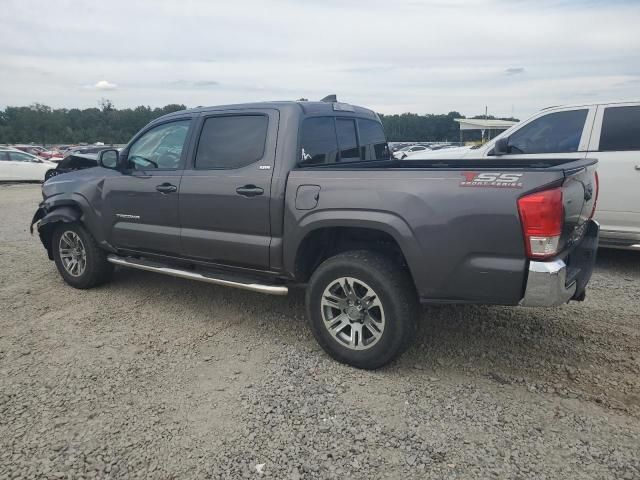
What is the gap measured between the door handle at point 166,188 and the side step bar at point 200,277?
71 centimetres

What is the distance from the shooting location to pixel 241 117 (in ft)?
13.5

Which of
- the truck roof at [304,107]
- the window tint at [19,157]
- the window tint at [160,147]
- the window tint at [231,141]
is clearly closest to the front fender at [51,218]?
the window tint at [160,147]

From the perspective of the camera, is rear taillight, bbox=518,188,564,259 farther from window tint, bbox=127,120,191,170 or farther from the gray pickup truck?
window tint, bbox=127,120,191,170

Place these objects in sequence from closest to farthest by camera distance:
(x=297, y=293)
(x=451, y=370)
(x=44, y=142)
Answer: (x=451, y=370) < (x=297, y=293) < (x=44, y=142)

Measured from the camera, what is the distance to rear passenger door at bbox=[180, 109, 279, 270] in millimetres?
3805

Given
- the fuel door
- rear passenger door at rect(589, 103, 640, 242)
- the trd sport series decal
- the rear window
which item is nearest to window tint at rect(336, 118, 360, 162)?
the rear window

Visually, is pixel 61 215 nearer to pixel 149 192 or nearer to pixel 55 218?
pixel 55 218

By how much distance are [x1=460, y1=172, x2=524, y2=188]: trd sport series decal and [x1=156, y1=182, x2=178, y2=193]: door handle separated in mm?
2543

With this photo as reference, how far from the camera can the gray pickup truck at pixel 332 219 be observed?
2855mm

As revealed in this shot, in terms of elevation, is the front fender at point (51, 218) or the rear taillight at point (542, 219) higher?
the rear taillight at point (542, 219)

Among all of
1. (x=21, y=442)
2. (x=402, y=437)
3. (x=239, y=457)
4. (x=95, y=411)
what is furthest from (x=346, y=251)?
(x=21, y=442)

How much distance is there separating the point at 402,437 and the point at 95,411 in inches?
72.0

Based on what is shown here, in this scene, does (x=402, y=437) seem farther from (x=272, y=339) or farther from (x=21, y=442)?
(x=21, y=442)

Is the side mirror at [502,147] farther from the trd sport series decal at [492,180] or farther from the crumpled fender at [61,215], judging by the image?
the crumpled fender at [61,215]
